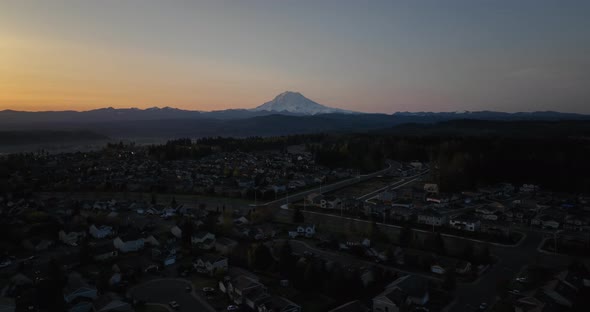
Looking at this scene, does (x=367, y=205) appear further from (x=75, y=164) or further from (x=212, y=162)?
(x=75, y=164)

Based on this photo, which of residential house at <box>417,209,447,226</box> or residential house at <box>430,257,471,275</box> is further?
residential house at <box>417,209,447,226</box>

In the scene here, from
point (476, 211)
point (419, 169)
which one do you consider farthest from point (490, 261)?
point (419, 169)

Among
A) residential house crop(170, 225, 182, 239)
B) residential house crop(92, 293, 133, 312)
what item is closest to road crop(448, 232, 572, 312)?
residential house crop(92, 293, 133, 312)

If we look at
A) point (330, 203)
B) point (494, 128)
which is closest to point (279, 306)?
point (330, 203)

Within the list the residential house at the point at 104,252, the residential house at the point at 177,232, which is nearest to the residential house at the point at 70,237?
the residential house at the point at 104,252

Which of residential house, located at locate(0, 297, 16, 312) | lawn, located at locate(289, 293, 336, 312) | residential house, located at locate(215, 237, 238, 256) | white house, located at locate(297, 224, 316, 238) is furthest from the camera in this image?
white house, located at locate(297, 224, 316, 238)

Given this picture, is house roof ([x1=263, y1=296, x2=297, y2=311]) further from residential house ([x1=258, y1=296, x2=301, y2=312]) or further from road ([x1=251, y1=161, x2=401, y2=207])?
road ([x1=251, y1=161, x2=401, y2=207])

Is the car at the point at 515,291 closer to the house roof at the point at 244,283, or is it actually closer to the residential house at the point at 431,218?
the house roof at the point at 244,283
